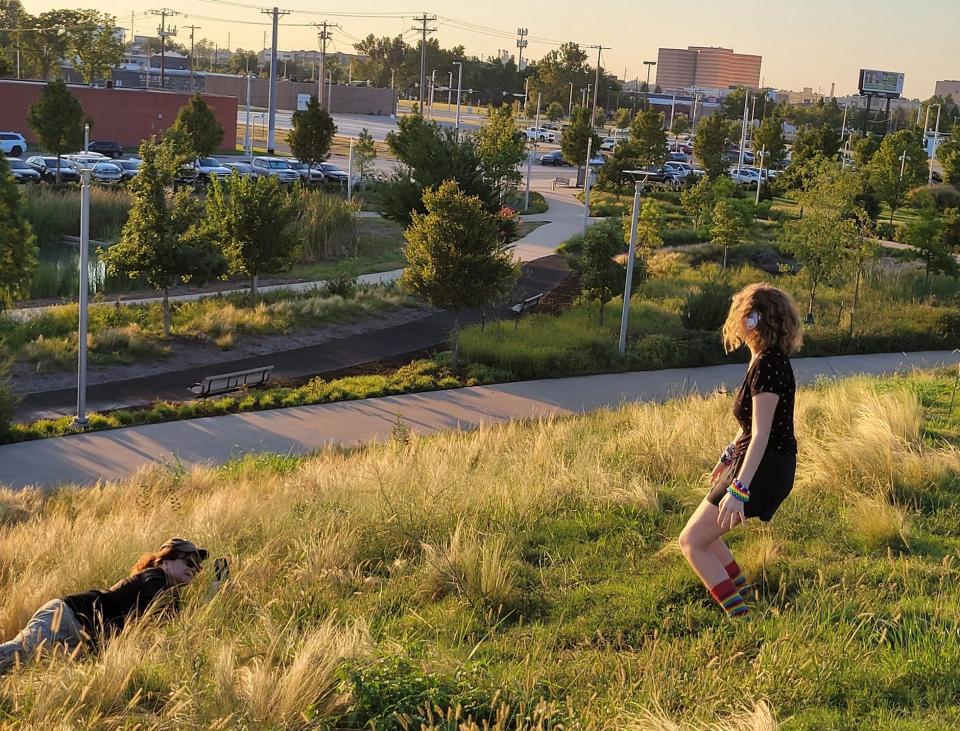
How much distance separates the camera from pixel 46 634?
491 cm

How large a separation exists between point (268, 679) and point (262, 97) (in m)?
104

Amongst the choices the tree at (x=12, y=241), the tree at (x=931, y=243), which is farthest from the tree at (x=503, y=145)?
the tree at (x=12, y=241)

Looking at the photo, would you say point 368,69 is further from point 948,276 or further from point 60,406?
point 60,406

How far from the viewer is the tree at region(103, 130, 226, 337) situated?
17703 millimetres

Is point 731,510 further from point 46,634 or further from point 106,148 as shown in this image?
point 106,148

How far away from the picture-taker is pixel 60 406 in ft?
46.9

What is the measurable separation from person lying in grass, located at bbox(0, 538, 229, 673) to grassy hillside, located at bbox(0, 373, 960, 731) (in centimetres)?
13

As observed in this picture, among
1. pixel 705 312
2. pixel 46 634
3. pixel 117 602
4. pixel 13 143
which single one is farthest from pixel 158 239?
pixel 13 143

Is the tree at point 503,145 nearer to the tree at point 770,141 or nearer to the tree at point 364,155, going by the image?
the tree at point 364,155

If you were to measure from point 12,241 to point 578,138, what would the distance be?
39.9 metres

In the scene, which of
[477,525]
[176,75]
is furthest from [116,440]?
[176,75]

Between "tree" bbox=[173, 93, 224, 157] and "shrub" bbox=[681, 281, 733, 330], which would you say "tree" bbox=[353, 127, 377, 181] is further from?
"shrub" bbox=[681, 281, 733, 330]

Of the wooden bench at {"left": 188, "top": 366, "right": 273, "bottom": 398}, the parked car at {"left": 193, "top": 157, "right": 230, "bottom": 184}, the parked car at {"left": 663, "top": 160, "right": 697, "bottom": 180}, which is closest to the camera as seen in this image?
the wooden bench at {"left": 188, "top": 366, "right": 273, "bottom": 398}

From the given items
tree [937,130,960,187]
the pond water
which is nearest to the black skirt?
the pond water
